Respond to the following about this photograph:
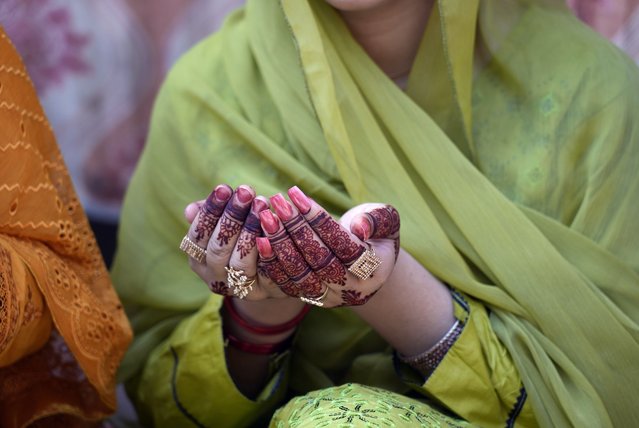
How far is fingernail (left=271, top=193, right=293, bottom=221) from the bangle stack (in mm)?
320

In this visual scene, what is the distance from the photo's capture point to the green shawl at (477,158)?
134 centimetres

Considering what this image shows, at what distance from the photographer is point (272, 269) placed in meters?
1.17

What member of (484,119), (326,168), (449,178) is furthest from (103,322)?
(484,119)

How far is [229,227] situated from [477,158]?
0.47 meters

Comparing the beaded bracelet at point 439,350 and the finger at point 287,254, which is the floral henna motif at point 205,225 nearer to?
the finger at point 287,254

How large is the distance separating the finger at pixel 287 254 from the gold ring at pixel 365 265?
0.15ft

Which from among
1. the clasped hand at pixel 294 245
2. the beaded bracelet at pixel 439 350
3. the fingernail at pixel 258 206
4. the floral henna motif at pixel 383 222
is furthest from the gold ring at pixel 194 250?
the beaded bracelet at pixel 439 350

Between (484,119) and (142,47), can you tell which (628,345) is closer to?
(484,119)

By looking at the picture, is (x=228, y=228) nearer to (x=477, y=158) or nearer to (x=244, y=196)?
(x=244, y=196)

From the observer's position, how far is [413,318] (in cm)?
135

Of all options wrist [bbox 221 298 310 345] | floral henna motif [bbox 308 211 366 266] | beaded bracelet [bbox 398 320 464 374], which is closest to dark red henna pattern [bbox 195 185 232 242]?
floral henna motif [bbox 308 211 366 266]

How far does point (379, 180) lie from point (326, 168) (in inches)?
3.4

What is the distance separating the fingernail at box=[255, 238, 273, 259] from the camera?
1136 mm

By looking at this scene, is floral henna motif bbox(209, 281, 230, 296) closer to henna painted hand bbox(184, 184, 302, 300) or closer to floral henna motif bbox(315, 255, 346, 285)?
henna painted hand bbox(184, 184, 302, 300)
